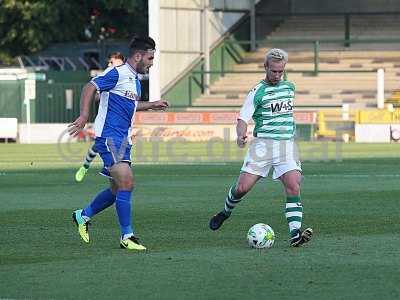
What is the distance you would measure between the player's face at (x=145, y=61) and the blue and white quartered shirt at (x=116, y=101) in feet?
0.29

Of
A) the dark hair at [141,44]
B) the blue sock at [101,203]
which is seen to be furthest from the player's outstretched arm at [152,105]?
the blue sock at [101,203]

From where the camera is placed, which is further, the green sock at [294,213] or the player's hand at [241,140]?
the player's hand at [241,140]

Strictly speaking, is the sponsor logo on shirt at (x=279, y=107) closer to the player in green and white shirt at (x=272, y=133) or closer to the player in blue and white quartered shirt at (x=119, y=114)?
the player in green and white shirt at (x=272, y=133)

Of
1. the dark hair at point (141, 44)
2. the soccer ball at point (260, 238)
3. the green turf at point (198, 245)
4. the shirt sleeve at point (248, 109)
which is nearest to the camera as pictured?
the green turf at point (198, 245)

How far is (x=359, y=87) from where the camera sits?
1826 inches

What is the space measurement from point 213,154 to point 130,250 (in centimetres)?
2043

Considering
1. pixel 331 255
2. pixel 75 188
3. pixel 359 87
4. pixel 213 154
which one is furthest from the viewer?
pixel 359 87

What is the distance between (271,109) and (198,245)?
1.48 m

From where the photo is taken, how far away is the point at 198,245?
39.0ft

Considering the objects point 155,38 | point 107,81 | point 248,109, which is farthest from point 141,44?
point 155,38

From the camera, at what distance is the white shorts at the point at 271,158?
40.1ft

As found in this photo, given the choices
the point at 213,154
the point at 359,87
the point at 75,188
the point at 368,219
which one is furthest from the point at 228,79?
the point at 368,219

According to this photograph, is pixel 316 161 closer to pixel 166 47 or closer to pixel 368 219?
pixel 368 219

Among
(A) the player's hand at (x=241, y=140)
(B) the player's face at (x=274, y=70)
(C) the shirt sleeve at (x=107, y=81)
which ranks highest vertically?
(B) the player's face at (x=274, y=70)
